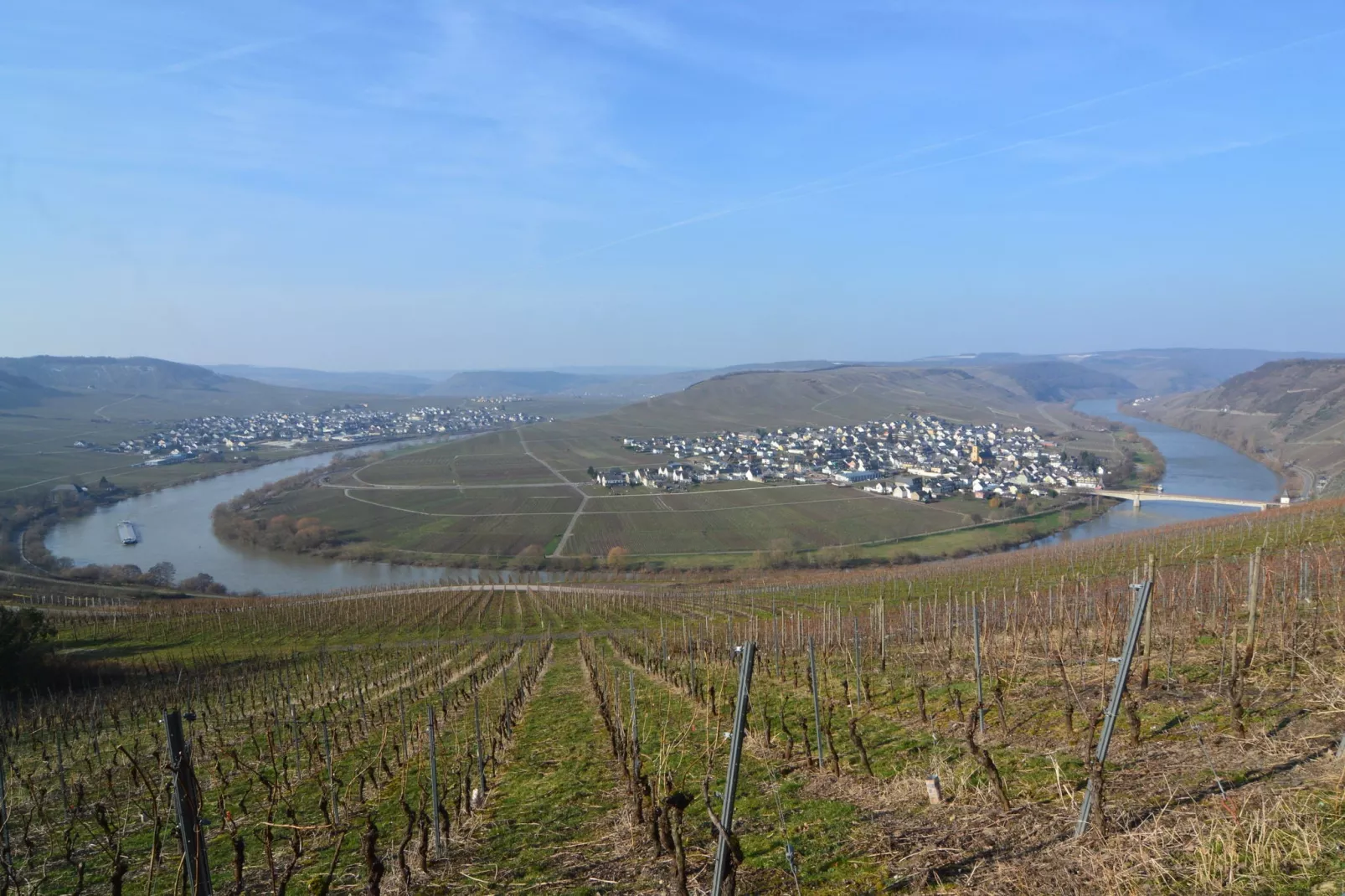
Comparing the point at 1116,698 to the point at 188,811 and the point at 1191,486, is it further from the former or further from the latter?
the point at 1191,486

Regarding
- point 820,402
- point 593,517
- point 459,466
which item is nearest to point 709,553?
point 593,517

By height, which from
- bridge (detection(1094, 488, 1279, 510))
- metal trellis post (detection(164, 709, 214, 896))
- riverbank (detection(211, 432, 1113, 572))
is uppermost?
metal trellis post (detection(164, 709, 214, 896))

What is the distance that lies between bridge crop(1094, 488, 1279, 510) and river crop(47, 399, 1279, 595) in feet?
2.21

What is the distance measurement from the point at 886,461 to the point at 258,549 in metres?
68.6

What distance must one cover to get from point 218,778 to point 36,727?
23.5 ft

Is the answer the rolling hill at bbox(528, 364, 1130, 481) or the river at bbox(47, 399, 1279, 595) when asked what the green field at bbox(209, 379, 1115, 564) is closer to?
the river at bbox(47, 399, 1279, 595)

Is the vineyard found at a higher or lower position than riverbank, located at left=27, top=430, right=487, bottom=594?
higher

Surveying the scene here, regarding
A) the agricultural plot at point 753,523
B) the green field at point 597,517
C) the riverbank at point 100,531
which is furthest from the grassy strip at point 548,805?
the riverbank at point 100,531

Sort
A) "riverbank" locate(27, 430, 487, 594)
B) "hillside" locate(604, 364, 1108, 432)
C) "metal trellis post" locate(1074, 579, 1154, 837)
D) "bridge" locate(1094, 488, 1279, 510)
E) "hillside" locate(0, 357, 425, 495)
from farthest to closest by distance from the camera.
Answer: "hillside" locate(604, 364, 1108, 432), "hillside" locate(0, 357, 425, 495), "bridge" locate(1094, 488, 1279, 510), "riverbank" locate(27, 430, 487, 594), "metal trellis post" locate(1074, 579, 1154, 837)

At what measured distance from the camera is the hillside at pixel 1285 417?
71125 millimetres

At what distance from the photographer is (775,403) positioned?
15350 cm

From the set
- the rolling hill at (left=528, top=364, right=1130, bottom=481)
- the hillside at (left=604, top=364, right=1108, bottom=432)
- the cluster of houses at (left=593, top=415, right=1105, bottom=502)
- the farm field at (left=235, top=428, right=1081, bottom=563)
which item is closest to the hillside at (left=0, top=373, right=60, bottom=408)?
the rolling hill at (left=528, top=364, right=1130, bottom=481)

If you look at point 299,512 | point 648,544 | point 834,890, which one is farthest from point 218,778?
point 299,512

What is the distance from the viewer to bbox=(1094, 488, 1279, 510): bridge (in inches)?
2189
